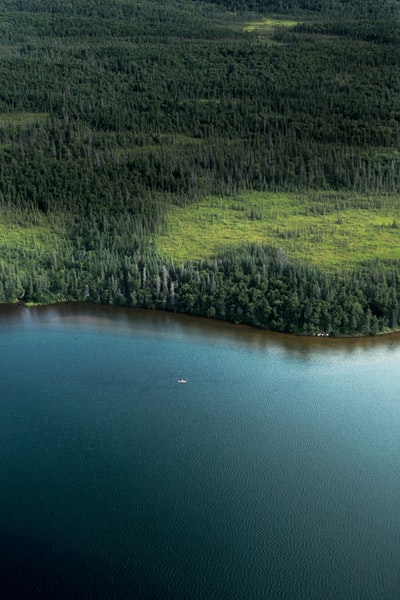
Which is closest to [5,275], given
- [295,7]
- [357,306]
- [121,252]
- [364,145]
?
[121,252]

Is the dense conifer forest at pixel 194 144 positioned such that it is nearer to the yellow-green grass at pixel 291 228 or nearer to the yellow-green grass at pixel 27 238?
the yellow-green grass at pixel 27 238

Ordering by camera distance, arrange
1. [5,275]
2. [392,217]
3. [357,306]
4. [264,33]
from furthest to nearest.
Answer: [264,33]
[392,217]
[5,275]
[357,306]

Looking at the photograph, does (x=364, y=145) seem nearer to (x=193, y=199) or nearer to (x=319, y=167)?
(x=319, y=167)

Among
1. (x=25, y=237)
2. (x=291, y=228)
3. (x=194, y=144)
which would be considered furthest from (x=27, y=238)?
(x=194, y=144)

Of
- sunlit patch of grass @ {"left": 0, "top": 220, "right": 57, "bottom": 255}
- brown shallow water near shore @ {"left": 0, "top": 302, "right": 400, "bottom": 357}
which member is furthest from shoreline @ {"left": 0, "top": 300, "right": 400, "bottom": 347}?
sunlit patch of grass @ {"left": 0, "top": 220, "right": 57, "bottom": 255}

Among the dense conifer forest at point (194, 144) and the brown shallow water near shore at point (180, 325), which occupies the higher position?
the dense conifer forest at point (194, 144)

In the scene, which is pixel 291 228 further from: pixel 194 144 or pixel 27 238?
pixel 27 238

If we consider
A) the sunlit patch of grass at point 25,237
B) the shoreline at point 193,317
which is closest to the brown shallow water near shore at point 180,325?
the shoreline at point 193,317
